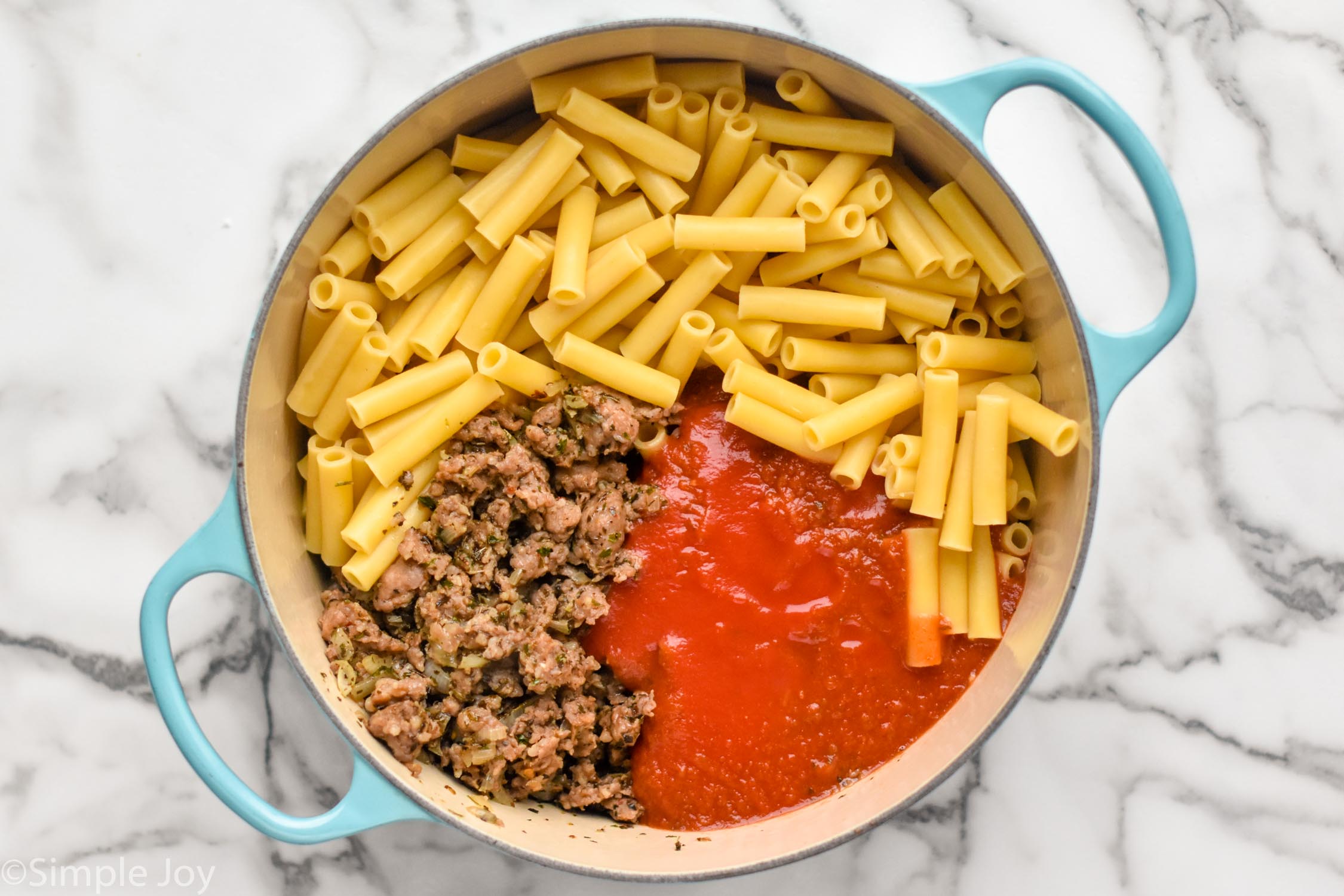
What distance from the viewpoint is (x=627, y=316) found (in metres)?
2.57

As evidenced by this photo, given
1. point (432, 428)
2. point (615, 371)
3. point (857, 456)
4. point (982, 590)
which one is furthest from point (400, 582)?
point (982, 590)

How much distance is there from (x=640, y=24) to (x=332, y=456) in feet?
3.80

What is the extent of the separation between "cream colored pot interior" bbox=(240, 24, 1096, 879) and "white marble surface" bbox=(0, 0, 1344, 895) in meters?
0.38

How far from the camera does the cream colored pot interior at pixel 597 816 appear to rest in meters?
2.25

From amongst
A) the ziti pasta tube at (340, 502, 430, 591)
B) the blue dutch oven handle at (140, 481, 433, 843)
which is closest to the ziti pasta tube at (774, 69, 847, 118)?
the ziti pasta tube at (340, 502, 430, 591)

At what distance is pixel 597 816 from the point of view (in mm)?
2535

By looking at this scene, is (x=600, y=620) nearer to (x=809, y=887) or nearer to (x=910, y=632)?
(x=910, y=632)

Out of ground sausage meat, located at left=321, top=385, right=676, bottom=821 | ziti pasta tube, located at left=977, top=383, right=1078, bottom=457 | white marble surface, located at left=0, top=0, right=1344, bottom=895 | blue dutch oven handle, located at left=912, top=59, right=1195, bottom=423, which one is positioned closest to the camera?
blue dutch oven handle, located at left=912, top=59, right=1195, bottom=423

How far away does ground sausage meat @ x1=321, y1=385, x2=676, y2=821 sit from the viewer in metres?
2.41

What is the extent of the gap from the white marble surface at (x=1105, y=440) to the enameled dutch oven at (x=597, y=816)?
1.29 feet

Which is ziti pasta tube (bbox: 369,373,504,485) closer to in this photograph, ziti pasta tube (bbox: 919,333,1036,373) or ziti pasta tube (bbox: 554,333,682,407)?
ziti pasta tube (bbox: 554,333,682,407)

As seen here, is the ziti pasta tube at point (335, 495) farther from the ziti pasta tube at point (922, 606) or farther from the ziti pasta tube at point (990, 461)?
the ziti pasta tube at point (990, 461)

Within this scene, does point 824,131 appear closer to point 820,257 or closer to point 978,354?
point 820,257

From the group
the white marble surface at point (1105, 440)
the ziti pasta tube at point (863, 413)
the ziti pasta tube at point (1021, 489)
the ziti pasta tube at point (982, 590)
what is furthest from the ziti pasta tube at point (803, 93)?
the ziti pasta tube at point (982, 590)
